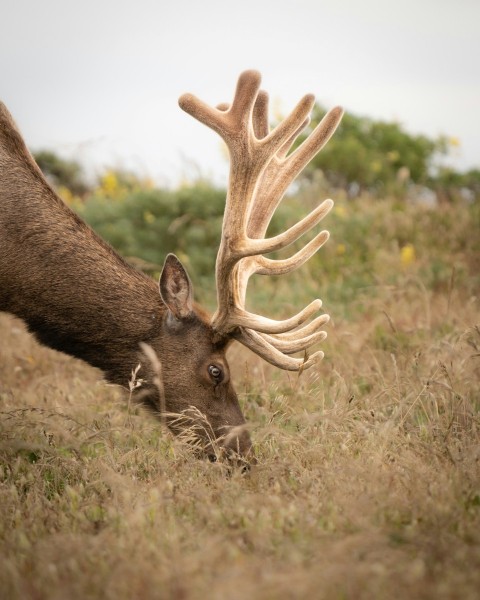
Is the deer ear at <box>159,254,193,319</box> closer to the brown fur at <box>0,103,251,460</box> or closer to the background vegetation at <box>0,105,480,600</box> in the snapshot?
the brown fur at <box>0,103,251,460</box>

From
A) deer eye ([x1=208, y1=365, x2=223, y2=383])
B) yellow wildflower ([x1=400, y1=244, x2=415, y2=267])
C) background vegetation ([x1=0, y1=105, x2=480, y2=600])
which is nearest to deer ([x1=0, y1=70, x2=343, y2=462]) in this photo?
deer eye ([x1=208, y1=365, x2=223, y2=383])

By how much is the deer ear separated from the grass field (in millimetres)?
657

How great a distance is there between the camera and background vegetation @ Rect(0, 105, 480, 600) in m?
2.30

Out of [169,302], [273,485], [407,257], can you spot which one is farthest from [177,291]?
[407,257]

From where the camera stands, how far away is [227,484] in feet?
10.7

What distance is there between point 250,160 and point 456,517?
2.27 m

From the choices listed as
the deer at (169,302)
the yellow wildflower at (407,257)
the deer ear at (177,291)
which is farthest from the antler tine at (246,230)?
the yellow wildflower at (407,257)

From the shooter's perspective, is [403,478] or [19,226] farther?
[19,226]

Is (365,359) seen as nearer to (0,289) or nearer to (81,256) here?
(81,256)

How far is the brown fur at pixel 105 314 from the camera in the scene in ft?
13.8

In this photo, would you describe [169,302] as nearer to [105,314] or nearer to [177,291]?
[177,291]

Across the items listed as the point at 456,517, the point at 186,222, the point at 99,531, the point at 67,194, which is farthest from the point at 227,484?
the point at 67,194

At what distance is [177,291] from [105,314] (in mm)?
417

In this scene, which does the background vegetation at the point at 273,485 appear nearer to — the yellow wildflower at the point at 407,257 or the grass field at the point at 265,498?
the grass field at the point at 265,498
